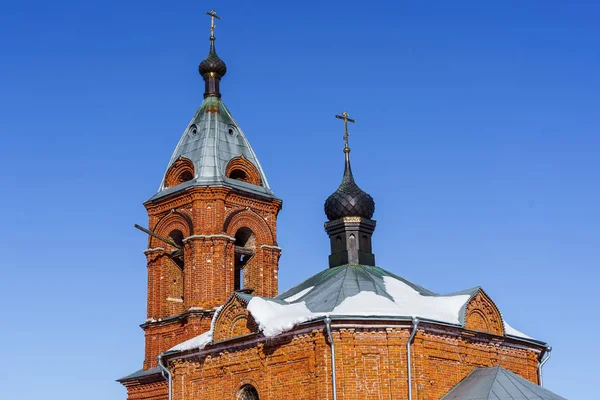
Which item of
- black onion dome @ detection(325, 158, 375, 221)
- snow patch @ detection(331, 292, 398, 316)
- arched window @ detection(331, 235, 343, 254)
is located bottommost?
snow patch @ detection(331, 292, 398, 316)

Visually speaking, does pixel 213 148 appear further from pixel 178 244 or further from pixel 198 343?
pixel 198 343

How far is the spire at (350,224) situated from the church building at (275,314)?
0.08 feet

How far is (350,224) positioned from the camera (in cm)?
2081

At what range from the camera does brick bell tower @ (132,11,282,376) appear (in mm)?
23172

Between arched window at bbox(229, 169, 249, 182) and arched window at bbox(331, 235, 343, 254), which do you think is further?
arched window at bbox(229, 169, 249, 182)

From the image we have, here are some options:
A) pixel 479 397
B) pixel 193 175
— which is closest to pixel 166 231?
pixel 193 175

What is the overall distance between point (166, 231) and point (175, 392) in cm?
574

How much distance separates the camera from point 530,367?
1977 centimetres

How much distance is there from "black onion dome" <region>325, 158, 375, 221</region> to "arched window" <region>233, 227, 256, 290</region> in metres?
3.77

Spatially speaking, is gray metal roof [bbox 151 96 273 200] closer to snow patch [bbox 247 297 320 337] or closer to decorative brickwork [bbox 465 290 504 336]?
snow patch [bbox 247 297 320 337]

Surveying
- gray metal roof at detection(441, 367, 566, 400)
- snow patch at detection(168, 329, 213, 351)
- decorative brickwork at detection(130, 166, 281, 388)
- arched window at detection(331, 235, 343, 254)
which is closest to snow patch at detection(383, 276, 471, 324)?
gray metal roof at detection(441, 367, 566, 400)

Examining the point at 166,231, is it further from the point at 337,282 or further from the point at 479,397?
the point at 479,397

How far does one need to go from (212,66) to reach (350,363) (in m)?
11.3

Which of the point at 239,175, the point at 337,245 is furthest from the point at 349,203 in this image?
the point at 239,175
